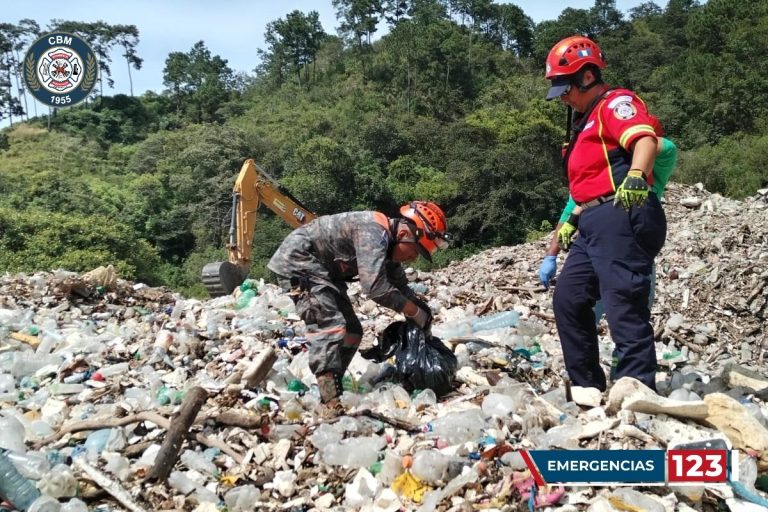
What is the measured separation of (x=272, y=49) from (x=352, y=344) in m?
56.9

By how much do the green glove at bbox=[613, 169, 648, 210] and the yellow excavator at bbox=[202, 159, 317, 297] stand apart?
6.75m

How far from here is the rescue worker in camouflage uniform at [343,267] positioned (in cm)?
372

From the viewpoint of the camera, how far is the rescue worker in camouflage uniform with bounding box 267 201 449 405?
3723 millimetres

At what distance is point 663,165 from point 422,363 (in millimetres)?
1692

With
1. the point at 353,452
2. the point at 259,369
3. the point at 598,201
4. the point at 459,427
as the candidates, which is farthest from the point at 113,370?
the point at 598,201

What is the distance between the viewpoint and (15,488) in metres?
2.81

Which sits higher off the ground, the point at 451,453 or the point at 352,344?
the point at 352,344

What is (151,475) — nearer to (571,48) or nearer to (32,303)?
(571,48)

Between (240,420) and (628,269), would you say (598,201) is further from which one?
(240,420)

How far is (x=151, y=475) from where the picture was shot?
3.08 metres

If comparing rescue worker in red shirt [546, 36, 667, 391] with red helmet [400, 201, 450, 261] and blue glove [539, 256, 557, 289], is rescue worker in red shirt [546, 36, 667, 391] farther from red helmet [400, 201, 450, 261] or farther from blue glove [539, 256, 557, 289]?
red helmet [400, 201, 450, 261]

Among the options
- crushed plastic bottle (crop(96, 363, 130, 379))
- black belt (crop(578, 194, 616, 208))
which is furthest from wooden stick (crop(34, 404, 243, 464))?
black belt (crop(578, 194, 616, 208))

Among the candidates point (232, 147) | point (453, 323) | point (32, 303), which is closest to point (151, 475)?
point (453, 323)

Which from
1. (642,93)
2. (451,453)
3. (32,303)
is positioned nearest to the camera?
(451,453)
